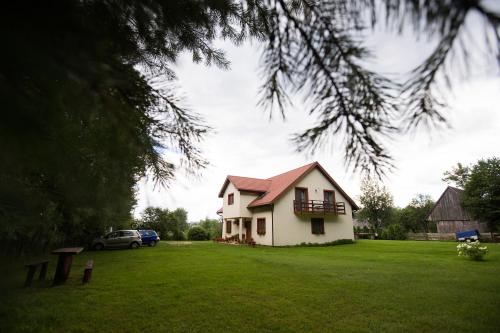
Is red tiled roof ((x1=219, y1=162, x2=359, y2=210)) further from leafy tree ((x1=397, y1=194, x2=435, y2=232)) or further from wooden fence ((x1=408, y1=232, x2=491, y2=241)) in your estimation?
leafy tree ((x1=397, y1=194, x2=435, y2=232))

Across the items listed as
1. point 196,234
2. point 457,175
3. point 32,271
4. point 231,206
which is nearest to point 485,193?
point 457,175

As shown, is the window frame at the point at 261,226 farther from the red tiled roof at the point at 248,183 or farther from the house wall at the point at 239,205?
the red tiled roof at the point at 248,183

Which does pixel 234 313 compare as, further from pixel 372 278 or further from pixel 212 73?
pixel 372 278

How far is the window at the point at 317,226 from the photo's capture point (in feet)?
71.8

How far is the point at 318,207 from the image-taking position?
22.0 meters

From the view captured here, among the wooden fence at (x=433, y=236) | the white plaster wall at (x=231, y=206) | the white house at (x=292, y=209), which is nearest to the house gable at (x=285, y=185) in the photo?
the white house at (x=292, y=209)

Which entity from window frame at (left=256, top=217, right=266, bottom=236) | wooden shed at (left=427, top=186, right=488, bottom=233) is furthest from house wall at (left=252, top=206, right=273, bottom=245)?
wooden shed at (left=427, top=186, right=488, bottom=233)

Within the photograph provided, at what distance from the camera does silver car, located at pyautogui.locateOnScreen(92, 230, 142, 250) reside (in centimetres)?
1829

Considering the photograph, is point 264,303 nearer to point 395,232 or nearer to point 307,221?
point 307,221

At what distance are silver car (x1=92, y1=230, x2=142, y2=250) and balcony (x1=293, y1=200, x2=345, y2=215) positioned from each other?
12433mm

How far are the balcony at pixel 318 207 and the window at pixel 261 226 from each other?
9.05 ft

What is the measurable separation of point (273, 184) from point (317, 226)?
567 centimetres

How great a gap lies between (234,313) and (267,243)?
1645 centimetres

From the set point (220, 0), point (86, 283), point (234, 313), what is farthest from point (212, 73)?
point (86, 283)
